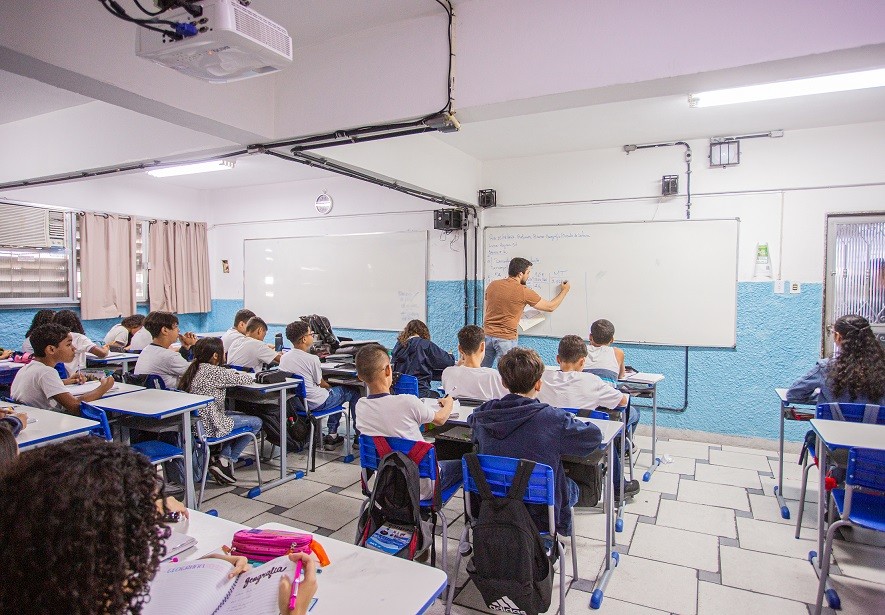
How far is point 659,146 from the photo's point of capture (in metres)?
5.18

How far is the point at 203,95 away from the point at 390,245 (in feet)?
12.3

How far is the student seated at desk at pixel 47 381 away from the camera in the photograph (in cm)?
319

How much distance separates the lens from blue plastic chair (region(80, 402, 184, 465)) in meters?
2.90

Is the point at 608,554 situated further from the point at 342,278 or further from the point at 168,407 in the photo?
the point at 342,278

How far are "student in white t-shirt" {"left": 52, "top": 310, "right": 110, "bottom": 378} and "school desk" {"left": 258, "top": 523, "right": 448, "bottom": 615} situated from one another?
4.03 m

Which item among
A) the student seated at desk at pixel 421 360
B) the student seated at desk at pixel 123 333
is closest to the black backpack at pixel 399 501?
the student seated at desk at pixel 421 360

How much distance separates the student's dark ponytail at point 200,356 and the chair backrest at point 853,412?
12.7ft

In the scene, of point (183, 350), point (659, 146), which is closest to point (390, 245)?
point (183, 350)

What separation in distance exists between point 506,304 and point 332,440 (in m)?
2.06

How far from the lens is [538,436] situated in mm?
2150

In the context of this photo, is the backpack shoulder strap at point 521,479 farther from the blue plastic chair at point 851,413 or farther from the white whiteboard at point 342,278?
the white whiteboard at point 342,278

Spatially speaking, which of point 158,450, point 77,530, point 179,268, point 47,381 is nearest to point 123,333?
point 179,268

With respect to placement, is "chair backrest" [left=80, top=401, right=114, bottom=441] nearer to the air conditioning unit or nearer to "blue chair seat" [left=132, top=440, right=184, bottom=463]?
"blue chair seat" [left=132, top=440, right=184, bottom=463]

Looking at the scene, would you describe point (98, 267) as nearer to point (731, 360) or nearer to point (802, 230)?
point (731, 360)
